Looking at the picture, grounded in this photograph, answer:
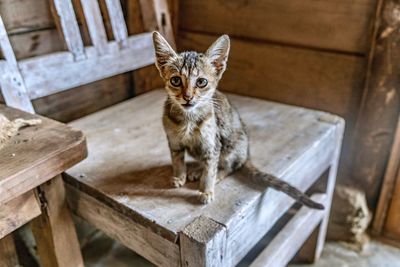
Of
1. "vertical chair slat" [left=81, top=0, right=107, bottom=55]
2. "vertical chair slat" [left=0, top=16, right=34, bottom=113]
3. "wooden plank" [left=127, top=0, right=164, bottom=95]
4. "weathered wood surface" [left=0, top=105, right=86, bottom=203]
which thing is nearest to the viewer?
"weathered wood surface" [left=0, top=105, right=86, bottom=203]

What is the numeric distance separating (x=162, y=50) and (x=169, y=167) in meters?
0.27

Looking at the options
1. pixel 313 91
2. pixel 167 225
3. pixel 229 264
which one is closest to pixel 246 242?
pixel 229 264

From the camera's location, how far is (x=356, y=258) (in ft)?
4.05

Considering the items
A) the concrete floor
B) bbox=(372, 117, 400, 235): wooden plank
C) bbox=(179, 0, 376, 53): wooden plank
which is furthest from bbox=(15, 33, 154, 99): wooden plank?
bbox=(372, 117, 400, 235): wooden plank

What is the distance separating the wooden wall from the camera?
111cm

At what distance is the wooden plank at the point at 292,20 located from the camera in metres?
1.09

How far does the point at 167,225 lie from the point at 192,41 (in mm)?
881

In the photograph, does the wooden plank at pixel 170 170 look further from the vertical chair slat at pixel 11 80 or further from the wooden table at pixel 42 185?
the vertical chair slat at pixel 11 80

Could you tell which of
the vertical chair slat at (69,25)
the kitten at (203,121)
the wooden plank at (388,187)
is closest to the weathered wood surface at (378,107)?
the wooden plank at (388,187)

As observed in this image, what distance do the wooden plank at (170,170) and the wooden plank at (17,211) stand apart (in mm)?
101

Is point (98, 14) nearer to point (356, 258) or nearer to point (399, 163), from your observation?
point (399, 163)

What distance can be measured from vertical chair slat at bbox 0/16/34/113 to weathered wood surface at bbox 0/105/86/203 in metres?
0.16

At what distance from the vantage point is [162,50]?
0.69 m

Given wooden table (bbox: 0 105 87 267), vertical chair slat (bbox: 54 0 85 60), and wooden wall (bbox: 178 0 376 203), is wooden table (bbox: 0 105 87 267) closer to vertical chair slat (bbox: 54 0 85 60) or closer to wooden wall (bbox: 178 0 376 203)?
vertical chair slat (bbox: 54 0 85 60)
